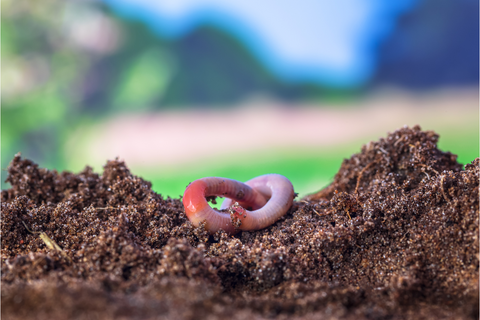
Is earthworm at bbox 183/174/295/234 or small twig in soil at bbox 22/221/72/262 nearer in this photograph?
small twig in soil at bbox 22/221/72/262

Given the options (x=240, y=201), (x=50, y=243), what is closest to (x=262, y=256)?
(x=240, y=201)

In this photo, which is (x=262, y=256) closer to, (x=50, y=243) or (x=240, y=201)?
(x=240, y=201)

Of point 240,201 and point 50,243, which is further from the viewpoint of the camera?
point 240,201

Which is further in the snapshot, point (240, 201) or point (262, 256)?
point (240, 201)

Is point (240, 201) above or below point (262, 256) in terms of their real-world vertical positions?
above

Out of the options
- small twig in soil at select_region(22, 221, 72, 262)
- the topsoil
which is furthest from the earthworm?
small twig in soil at select_region(22, 221, 72, 262)

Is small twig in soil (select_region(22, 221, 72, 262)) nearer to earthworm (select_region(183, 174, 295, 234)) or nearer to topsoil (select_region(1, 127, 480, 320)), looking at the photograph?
topsoil (select_region(1, 127, 480, 320))

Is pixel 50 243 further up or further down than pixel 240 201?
further down
